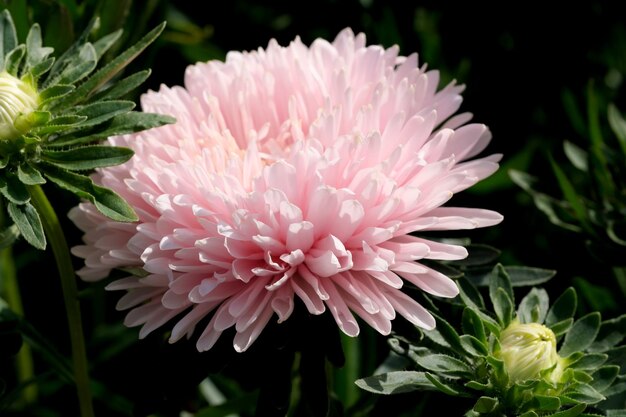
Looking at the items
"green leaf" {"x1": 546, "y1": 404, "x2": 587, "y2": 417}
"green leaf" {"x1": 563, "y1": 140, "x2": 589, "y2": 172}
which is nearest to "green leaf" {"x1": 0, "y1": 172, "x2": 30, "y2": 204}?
"green leaf" {"x1": 546, "y1": 404, "x2": 587, "y2": 417}

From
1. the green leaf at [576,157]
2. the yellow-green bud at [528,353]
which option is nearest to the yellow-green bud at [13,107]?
the yellow-green bud at [528,353]

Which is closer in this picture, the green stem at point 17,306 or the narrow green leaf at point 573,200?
the narrow green leaf at point 573,200

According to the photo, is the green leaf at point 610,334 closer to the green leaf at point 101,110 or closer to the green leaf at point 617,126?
the green leaf at point 617,126

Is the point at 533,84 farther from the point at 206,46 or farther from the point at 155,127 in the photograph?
the point at 155,127

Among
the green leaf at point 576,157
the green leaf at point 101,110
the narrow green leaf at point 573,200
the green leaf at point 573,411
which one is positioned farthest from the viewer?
the green leaf at point 576,157

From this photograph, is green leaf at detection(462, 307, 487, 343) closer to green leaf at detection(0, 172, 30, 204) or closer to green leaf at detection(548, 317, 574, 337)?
green leaf at detection(548, 317, 574, 337)

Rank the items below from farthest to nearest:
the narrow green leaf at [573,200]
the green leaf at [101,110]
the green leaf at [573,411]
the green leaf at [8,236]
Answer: the narrow green leaf at [573,200], the green leaf at [8,236], the green leaf at [101,110], the green leaf at [573,411]
